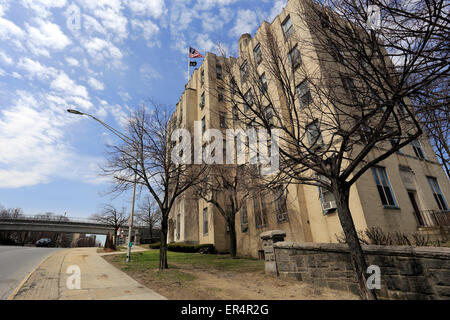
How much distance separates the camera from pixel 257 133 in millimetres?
8273

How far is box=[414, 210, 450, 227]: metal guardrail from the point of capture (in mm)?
12648

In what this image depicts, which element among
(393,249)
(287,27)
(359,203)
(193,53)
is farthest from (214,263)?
(193,53)

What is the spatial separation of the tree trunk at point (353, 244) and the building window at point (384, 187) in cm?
849

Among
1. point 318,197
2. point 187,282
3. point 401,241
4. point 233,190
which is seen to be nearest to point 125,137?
point 233,190

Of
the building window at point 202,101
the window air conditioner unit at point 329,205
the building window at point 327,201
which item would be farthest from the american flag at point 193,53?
the window air conditioner unit at point 329,205

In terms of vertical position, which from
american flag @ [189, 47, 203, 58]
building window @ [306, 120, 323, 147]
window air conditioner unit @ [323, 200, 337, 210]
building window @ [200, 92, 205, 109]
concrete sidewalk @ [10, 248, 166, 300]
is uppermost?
american flag @ [189, 47, 203, 58]

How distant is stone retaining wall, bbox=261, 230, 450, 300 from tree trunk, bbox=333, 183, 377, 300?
0.86 m

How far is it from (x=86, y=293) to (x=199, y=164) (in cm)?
927

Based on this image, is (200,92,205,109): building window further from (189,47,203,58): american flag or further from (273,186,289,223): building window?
(273,186,289,223): building window

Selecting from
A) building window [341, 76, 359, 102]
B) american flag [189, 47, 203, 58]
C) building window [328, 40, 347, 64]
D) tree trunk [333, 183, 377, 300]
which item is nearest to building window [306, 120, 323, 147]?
building window [341, 76, 359, 102]

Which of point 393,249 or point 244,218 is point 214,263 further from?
point 393,249

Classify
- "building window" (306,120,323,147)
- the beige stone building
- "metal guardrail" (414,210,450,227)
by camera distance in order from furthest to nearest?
"metal guardrail" (414,210,450,227) → the beige stone building → "building window" (306,120,323,147)

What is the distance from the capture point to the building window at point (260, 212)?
54.5 ft
